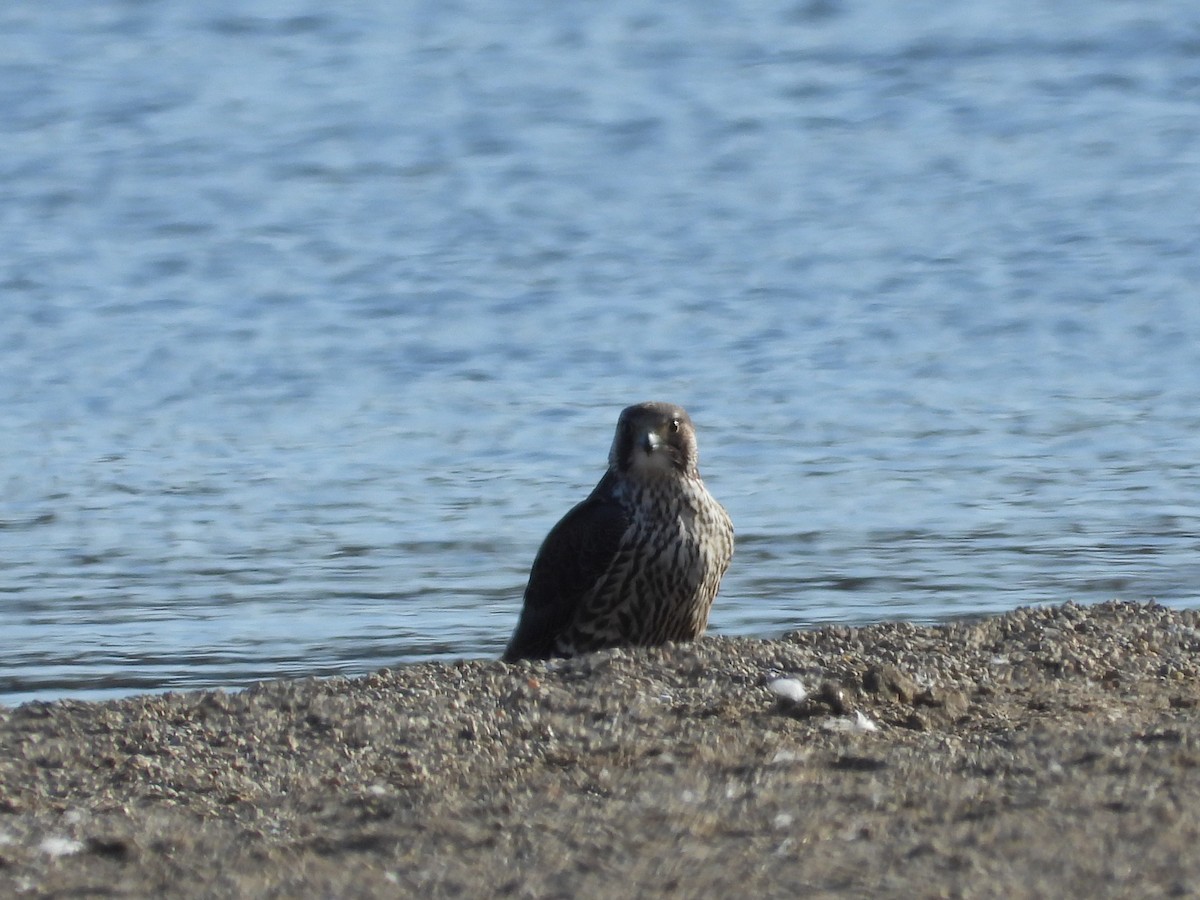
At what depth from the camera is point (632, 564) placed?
7.27 meters

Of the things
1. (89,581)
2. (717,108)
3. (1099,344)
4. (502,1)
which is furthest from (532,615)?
(502,1)

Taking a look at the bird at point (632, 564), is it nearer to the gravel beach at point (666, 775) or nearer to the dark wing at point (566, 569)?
the dark wing at point (566, 569)

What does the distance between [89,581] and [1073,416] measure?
14.6 ft

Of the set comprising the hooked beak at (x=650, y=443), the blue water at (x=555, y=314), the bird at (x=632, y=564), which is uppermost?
the hooked beak at (x=650, y=443)

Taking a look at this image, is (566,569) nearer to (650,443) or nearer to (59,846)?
(650,443)

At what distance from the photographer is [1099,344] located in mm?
12117

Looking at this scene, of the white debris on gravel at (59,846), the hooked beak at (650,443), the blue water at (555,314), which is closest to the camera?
the white debris on gravel at (59,846)

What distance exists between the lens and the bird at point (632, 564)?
7.27m

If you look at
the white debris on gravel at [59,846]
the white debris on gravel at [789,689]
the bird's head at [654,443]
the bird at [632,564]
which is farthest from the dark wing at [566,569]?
the white debris on gravel at [59,846]

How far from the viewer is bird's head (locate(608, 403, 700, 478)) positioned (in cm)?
745

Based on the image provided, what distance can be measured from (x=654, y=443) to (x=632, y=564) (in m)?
0.40

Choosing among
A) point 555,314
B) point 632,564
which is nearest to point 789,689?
point 632,564

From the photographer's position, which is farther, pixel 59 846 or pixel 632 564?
pixel 632 564

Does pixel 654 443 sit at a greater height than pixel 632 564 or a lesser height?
greater
